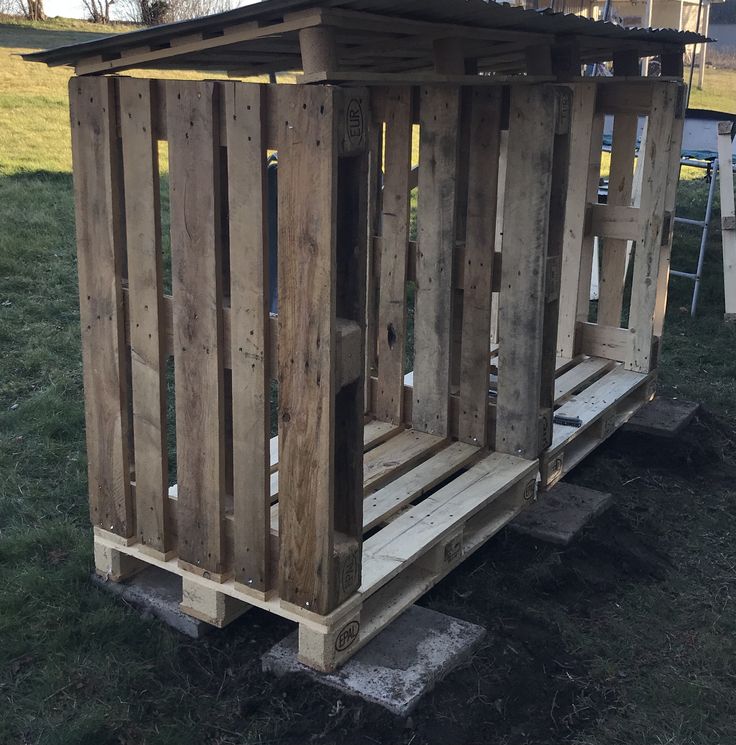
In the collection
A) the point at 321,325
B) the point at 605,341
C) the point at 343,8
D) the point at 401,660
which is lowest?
the point at 401,660

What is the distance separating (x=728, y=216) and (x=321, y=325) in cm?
712

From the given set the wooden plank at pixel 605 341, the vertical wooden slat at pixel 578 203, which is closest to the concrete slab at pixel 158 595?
the vertical wooden slat at pixel 578 203

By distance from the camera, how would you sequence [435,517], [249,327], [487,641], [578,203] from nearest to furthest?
[249,327] < [487,641] < [435,517] < [578,203]

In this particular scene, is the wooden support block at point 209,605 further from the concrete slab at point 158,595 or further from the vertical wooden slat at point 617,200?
the vertical wooden slat at point 617,200

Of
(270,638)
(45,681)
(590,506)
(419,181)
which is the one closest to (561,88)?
(419,181)

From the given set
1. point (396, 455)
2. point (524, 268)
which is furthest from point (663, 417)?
point (396, 455)

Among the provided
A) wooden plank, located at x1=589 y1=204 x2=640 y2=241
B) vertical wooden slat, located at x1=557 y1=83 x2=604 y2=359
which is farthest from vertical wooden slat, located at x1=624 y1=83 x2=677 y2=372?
vertical wooden slat, located at x1=557 y1=83 x2=604 y2=359

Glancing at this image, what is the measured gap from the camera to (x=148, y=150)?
11.5 feet

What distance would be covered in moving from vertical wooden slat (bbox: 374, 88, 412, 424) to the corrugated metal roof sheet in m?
0.75

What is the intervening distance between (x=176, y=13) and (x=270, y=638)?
32.7m

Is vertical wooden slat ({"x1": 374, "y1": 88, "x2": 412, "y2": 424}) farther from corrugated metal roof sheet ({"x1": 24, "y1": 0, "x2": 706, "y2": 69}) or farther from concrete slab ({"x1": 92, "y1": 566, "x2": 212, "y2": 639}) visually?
concrete slab ({"x1": 92, "y1": 566, "x2": 212, "y2": 639})

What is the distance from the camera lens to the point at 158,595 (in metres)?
4.09

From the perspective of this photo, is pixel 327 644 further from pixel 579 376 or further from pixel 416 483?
pixel 579 376

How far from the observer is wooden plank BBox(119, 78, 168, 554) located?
3535 mm
